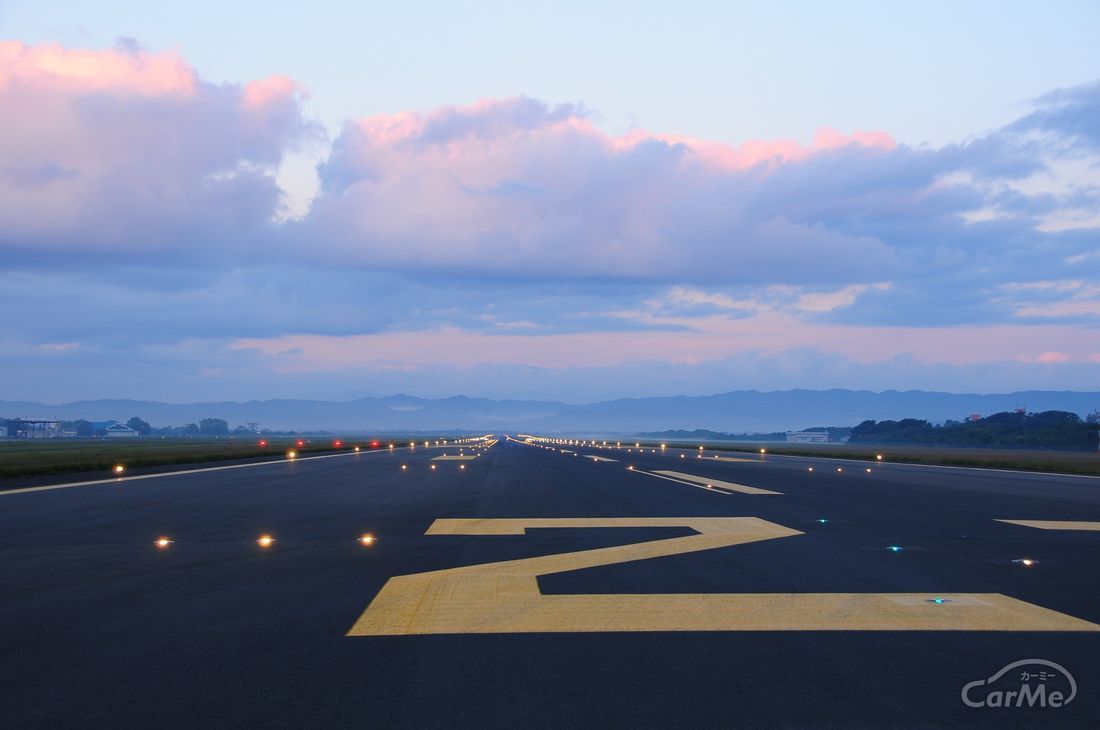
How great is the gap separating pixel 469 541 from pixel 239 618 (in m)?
5.13

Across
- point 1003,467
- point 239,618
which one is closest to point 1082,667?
point 239,618

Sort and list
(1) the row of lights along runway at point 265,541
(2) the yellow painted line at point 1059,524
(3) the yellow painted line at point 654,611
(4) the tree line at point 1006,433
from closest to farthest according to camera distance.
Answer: (3) the yellow painted line at point 654,611 < (1) the row of lights along runway at point 265,541 < (2) the yellow painted line at point 1059,524 < (4) the tree line at point 1006,433

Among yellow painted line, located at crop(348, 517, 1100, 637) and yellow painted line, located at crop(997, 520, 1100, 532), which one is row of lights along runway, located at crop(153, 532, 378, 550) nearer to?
yellow painted line, located at crop(348, 517, 1100, 637)

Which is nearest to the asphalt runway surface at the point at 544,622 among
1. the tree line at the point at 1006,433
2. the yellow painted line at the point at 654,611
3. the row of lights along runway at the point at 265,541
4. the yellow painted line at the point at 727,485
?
the yellow painted line at the point at 654,611

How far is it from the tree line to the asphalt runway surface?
97459 millimetres

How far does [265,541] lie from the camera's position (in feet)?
39.8

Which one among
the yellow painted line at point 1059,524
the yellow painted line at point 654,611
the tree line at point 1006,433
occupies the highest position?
the yellow painted line at point 654,611

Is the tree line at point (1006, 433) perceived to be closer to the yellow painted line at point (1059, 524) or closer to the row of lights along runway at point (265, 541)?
the yellow painted line at point (1059, 524)

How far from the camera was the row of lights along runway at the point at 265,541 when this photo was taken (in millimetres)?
11711

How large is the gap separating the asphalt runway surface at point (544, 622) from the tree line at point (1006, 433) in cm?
9746

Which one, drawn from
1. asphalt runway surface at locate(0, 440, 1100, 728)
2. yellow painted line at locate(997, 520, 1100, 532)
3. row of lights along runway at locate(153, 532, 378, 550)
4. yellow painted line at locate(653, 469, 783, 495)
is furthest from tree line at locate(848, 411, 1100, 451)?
row of lights along runway at locate(153, 532, 378, 550)

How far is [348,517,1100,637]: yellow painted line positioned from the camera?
6930 mm

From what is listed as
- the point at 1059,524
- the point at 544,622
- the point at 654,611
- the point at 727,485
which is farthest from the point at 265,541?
the point at 727,485

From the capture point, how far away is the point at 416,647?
249 inches
